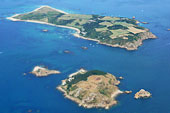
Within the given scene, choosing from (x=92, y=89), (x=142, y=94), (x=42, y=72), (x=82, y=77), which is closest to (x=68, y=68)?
(x=42, y=72)

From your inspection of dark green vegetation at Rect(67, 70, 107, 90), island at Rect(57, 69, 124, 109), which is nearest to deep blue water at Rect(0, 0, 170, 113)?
island at Rect(57, 69, 124, 109)

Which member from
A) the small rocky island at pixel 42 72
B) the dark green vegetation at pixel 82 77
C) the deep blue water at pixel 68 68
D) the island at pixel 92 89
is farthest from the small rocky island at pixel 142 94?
the small rocky island at pixel 42 72

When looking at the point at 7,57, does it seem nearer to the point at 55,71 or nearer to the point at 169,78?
the point at 55,71

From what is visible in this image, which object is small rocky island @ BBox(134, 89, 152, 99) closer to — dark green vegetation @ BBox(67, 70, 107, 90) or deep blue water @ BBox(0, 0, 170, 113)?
deep blue water @ BBox(0, 0, 170, 113)

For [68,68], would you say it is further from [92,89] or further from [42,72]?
[92,89]

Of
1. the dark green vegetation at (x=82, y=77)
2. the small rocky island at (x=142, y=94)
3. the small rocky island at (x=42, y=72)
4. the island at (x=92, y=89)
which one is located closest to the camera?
the island at (x=92, y=89)

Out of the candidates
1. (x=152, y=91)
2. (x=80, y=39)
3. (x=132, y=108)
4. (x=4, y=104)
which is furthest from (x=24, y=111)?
(x=80, y=39)

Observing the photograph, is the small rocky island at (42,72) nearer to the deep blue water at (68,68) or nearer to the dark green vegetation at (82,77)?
the deep blue water at (68,68)

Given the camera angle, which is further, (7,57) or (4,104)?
(7,57)
